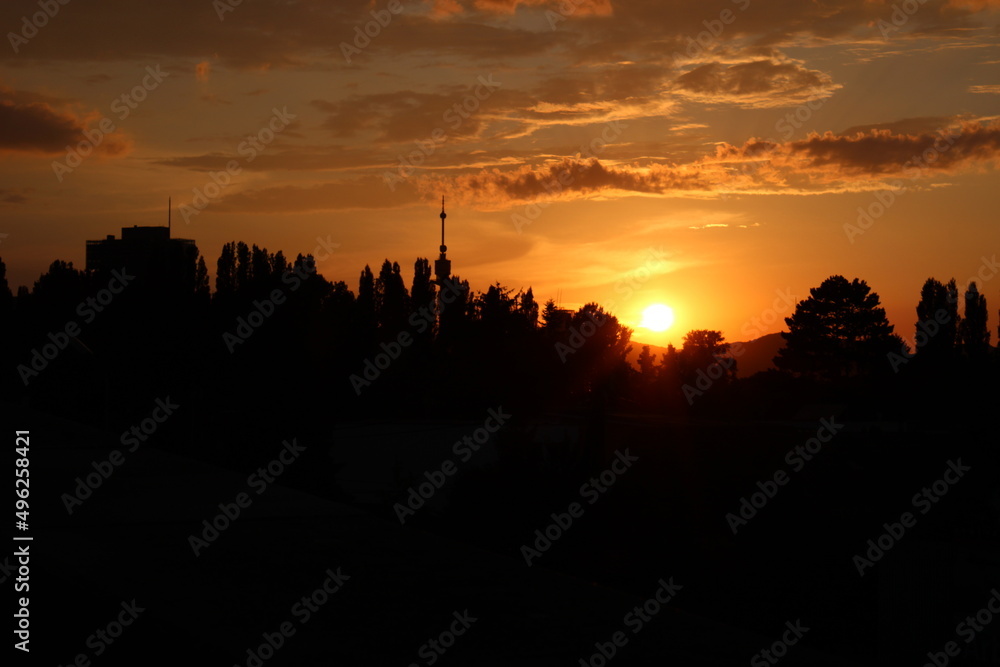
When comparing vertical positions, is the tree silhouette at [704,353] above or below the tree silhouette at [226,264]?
below

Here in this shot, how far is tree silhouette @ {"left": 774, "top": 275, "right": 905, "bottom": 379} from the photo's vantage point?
239ft

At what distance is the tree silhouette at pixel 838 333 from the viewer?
72875mm

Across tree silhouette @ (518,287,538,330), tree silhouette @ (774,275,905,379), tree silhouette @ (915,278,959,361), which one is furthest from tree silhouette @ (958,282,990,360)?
tree silhouette @ (518,287,538,330)

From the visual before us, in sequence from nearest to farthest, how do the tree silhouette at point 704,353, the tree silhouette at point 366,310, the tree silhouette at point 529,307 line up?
1. the tree silhouette at point 366,310
2. the tree silhouette at point 529,307
3. the tree silhouette at point 704,353

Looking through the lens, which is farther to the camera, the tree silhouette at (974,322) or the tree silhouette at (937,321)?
the tree silhouette at (974,322)

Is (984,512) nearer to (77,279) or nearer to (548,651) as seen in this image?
(548,651)

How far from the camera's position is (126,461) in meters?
6.19

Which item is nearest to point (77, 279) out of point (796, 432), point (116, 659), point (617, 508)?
point (796, 432)

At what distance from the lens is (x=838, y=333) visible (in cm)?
7444

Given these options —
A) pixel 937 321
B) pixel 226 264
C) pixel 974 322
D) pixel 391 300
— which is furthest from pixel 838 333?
pixel 226 264

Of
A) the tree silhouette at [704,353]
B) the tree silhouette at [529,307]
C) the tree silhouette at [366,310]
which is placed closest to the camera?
the tree silhouette at [366,310]

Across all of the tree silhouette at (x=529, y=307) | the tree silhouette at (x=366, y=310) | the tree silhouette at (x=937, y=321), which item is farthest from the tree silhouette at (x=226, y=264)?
the tree silhouette at (x=937, y=321)

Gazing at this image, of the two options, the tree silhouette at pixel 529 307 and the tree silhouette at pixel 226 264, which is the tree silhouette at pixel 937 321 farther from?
the tree silhouette at pixel 226 264

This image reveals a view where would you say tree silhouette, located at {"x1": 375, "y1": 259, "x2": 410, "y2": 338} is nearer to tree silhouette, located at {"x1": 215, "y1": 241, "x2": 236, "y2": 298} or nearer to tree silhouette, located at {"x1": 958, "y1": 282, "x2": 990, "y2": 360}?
tree silhouette, located at {"x1": 215, "y1": 241, "x2": 236, "y2": 298}
